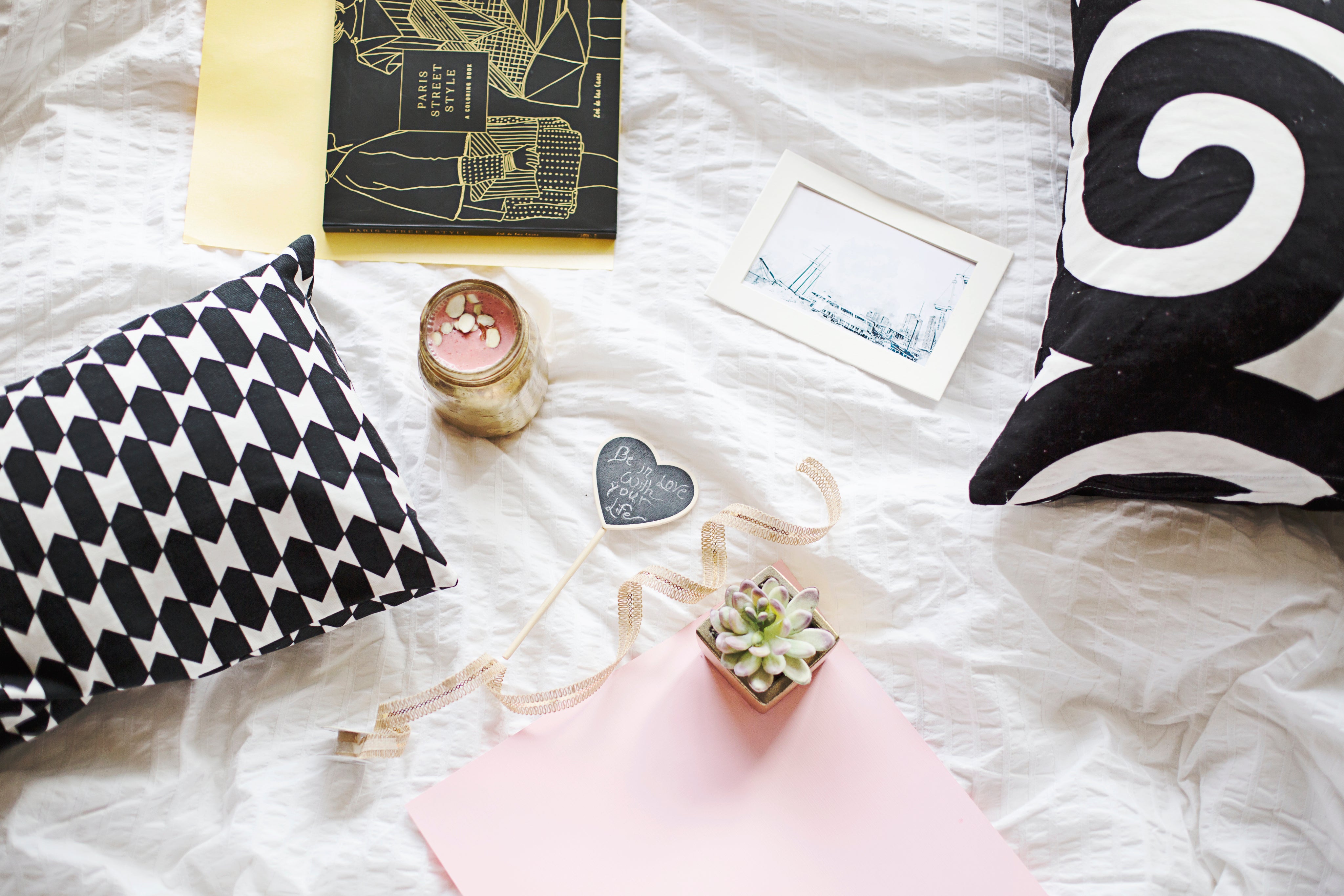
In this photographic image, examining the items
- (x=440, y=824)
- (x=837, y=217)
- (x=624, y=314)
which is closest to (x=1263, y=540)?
(x=837, y=217)

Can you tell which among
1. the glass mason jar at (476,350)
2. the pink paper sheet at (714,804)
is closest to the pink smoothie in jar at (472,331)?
the glass mason jar at (476,350)

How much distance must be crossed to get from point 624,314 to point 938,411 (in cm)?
32

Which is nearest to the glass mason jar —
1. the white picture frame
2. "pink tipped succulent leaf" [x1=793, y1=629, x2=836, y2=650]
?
the white picture frame

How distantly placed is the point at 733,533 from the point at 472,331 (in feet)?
1.00

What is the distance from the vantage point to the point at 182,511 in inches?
25.0

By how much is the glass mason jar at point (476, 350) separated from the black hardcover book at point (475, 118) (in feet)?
0.44

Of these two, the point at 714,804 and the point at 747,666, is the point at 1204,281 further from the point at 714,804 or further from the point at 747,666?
the point at 714,804

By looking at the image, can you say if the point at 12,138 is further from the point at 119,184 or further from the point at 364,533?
the point at 364,533

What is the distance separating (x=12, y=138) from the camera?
84 centimetres

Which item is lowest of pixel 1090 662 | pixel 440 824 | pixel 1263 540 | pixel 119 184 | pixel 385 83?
pixel 440 824

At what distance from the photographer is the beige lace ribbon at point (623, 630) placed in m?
0.70

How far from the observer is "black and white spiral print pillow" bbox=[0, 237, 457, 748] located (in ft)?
2.05

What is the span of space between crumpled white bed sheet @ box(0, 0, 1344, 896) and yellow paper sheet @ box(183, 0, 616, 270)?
21mm

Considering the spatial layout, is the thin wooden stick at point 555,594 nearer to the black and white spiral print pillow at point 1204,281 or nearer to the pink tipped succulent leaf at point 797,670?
the pink tipped succulent leaf at point 797,670
